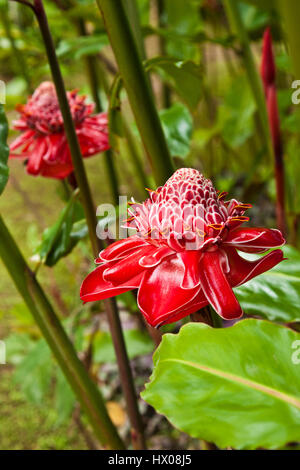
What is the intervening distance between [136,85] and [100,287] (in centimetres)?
14

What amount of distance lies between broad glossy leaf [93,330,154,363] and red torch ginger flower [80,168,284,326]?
1.75 feet

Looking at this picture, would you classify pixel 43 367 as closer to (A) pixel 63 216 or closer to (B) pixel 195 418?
(A) pixel 63 216

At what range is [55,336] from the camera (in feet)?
1.30

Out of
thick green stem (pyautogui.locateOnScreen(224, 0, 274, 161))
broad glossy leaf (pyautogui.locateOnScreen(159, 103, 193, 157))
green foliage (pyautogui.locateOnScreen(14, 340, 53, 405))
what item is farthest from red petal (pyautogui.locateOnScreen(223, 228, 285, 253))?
green foliage (pyautogui.locateOnScreen(14, 340, 53, 405))

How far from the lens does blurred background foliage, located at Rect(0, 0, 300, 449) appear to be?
1.50ft

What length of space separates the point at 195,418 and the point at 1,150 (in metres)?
0.23

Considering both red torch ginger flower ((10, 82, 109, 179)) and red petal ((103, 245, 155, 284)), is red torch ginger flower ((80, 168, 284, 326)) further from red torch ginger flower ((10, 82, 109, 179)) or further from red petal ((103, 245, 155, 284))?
red torch ginger flower ((10, 82, 109, 179))

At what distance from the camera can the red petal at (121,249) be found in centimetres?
Result: 28

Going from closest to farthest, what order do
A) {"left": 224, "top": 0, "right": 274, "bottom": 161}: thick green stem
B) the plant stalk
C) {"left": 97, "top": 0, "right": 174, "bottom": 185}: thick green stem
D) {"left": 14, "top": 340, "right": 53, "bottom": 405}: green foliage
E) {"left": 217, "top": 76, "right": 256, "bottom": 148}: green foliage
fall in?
the plant stalk < {"left": 97, "top": 0, "right": 174, "bottom": 185}: thick green stem < {"left": 224, "top": 0, "right": 274, "bottom": 161}: thick green stem < {"left": 14, "top": 340, "right": 53, "bottom": 405}: green foliage < {"left": 217, "top": 76, "right": 256, "bottom": 148}: green foliage

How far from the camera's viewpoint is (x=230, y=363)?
26 cm

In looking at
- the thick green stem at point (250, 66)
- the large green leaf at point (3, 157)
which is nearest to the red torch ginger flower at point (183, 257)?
Answer: the large green leaf at point (3, 157)

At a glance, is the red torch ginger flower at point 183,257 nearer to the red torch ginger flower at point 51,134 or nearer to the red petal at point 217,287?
the red petal at point 217,287
